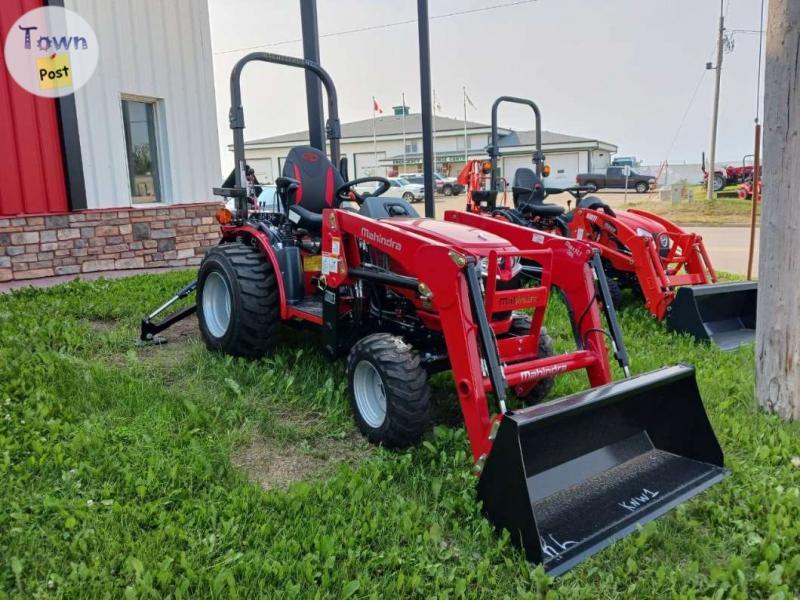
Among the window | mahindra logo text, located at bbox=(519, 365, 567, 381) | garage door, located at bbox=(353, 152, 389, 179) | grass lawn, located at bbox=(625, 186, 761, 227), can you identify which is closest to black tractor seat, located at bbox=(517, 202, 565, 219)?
mahindra logo text, located at bbox=(519, 365, 567, 381)

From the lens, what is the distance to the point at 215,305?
4.73m

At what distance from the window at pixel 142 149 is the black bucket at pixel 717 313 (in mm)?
6913

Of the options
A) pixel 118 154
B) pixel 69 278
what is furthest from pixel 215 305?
pixel 118 154

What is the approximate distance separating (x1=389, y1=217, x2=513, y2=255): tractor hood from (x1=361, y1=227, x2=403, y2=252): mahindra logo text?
15cm

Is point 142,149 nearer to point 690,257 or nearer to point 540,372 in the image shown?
point 690,257

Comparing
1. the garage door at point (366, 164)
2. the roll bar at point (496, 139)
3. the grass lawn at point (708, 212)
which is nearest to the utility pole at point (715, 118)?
the grass lawn at point (708, 212)

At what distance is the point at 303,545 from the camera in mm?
2434

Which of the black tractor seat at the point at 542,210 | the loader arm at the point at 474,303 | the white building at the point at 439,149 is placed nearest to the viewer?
the loader arm at the point at 474,303

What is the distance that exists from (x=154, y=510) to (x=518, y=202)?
5959mm

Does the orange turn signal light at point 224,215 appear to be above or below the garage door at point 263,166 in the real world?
below

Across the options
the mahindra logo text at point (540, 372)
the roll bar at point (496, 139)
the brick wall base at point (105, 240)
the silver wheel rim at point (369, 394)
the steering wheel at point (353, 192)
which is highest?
the roll bar at point (496, 139)

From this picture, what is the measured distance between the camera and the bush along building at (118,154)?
746 centimetres

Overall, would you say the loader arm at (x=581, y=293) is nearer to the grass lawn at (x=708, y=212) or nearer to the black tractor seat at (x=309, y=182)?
the black tractor seat at (x=309, y=182)

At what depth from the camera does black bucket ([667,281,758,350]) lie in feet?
17.0
